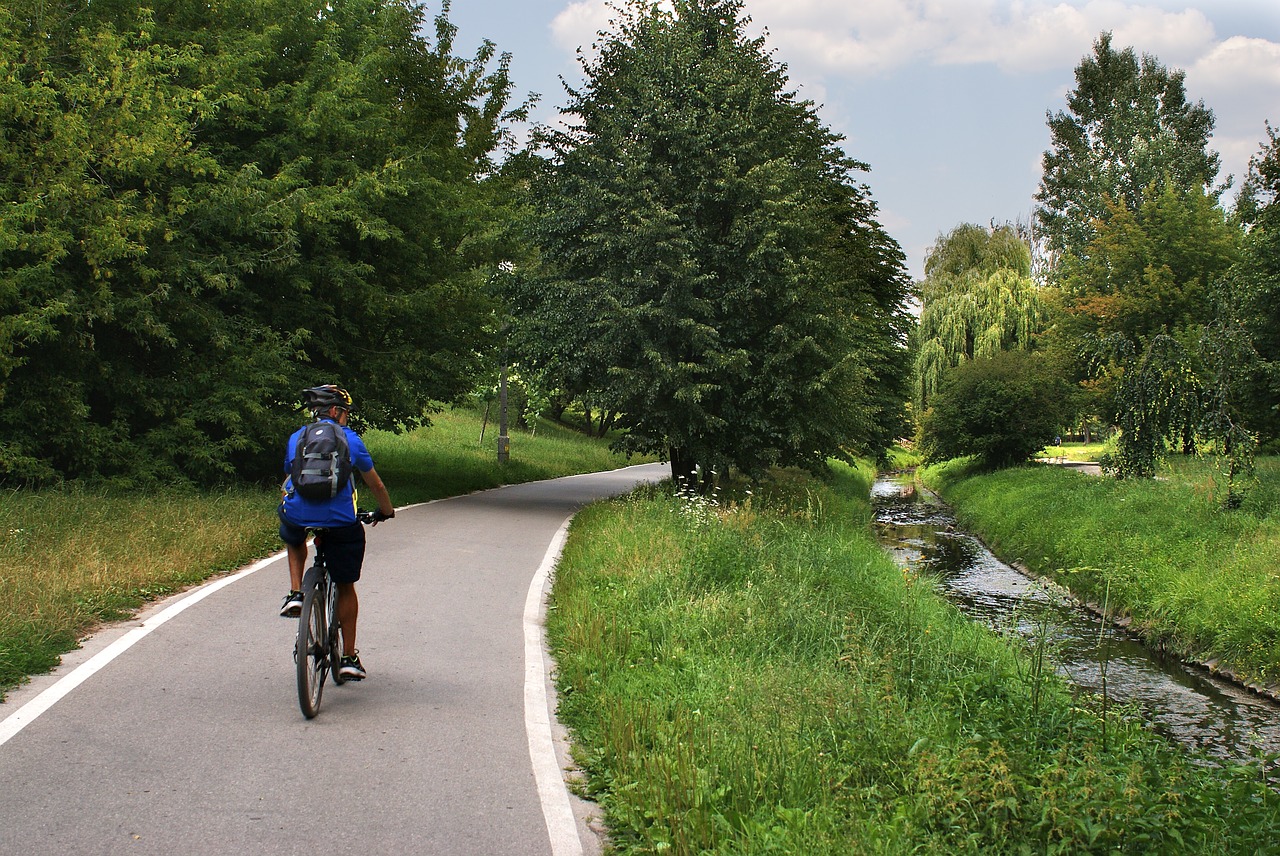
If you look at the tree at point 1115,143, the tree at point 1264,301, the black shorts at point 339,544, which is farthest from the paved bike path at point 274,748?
the tree at point 1115,143

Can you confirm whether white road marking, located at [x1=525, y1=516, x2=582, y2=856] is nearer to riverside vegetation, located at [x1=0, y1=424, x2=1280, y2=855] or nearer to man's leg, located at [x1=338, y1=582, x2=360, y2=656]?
riverside vegetation, located at [x1=0, y1=424, x2=1280, y2=855]

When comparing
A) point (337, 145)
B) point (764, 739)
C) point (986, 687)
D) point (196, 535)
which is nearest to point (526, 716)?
point (764, 739)

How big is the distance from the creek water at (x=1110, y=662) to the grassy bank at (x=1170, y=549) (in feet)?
1.54

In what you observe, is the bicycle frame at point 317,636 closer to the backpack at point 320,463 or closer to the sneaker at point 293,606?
the sneaker at point 293,606

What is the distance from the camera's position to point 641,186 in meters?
18.6

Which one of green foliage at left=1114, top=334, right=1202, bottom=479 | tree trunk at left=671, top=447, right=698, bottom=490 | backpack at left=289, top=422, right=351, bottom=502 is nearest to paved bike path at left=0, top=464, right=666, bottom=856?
backpack at left=289, top=422, right=351, bottom=502

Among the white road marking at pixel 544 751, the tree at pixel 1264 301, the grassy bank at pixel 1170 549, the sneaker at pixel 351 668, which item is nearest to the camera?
the white road marking at pixel 544 751

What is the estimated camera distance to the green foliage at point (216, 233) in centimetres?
1406

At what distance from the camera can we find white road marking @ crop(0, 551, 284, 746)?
543 centimetres

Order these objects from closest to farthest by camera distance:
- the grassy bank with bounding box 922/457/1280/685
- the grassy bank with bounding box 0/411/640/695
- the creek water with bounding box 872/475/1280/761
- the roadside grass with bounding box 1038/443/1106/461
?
the grassy bank with bounding box 0/411/640/695, the creek water with bounding box 872/475/1280/761, the grassy bank with bounding box 922/457/1280/685, the roadside grass with bounding box 1038/443/1106/461

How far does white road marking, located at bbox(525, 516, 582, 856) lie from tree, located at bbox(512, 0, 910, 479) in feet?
31.9

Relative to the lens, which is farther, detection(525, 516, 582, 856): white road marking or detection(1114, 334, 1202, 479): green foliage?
detection(1114, 334, 1202, 479): green foliage

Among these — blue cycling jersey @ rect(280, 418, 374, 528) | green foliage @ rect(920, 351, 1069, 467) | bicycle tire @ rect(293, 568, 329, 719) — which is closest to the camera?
bicycle tire @ rect(293, 568, 329, 719)

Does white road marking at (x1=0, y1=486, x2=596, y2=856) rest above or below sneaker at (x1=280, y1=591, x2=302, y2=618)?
below
